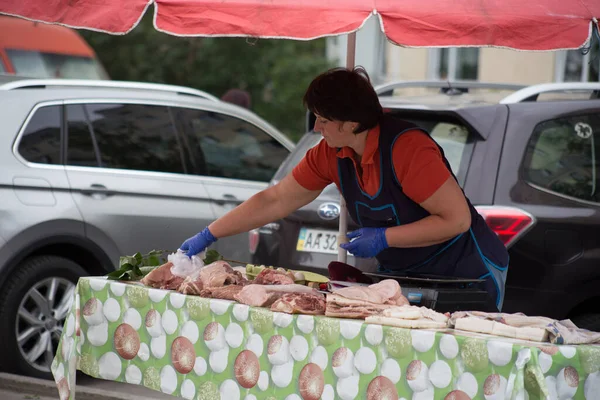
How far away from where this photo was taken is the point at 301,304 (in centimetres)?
398

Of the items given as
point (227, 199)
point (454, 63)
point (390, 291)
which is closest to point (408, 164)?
point (390, 291)

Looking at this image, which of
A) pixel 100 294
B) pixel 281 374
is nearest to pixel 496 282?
pixel 281 374

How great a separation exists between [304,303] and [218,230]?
1002mm

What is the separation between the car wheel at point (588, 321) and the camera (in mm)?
5480

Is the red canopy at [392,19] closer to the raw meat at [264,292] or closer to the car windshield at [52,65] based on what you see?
the raw meat at [264,292]

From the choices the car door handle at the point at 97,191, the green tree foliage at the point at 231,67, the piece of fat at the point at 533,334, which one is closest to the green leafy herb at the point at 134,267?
the piece of fat at the point at 533,334

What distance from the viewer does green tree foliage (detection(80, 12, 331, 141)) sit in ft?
73.7

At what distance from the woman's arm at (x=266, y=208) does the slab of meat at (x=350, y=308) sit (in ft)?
3.32

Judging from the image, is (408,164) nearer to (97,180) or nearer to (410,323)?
(410,323)

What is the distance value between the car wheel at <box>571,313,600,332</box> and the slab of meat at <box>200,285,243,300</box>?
2.10m

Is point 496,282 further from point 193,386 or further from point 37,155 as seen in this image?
point 37,155

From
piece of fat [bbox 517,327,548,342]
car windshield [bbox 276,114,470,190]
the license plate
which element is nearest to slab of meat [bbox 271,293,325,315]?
piece of fat [bbox 517,327,548,342]

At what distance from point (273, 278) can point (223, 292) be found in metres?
Answer: 0.26

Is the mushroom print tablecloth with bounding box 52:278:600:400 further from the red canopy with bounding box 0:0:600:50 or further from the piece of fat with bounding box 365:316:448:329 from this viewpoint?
the red canopy with bounding box 0:0:600:50
